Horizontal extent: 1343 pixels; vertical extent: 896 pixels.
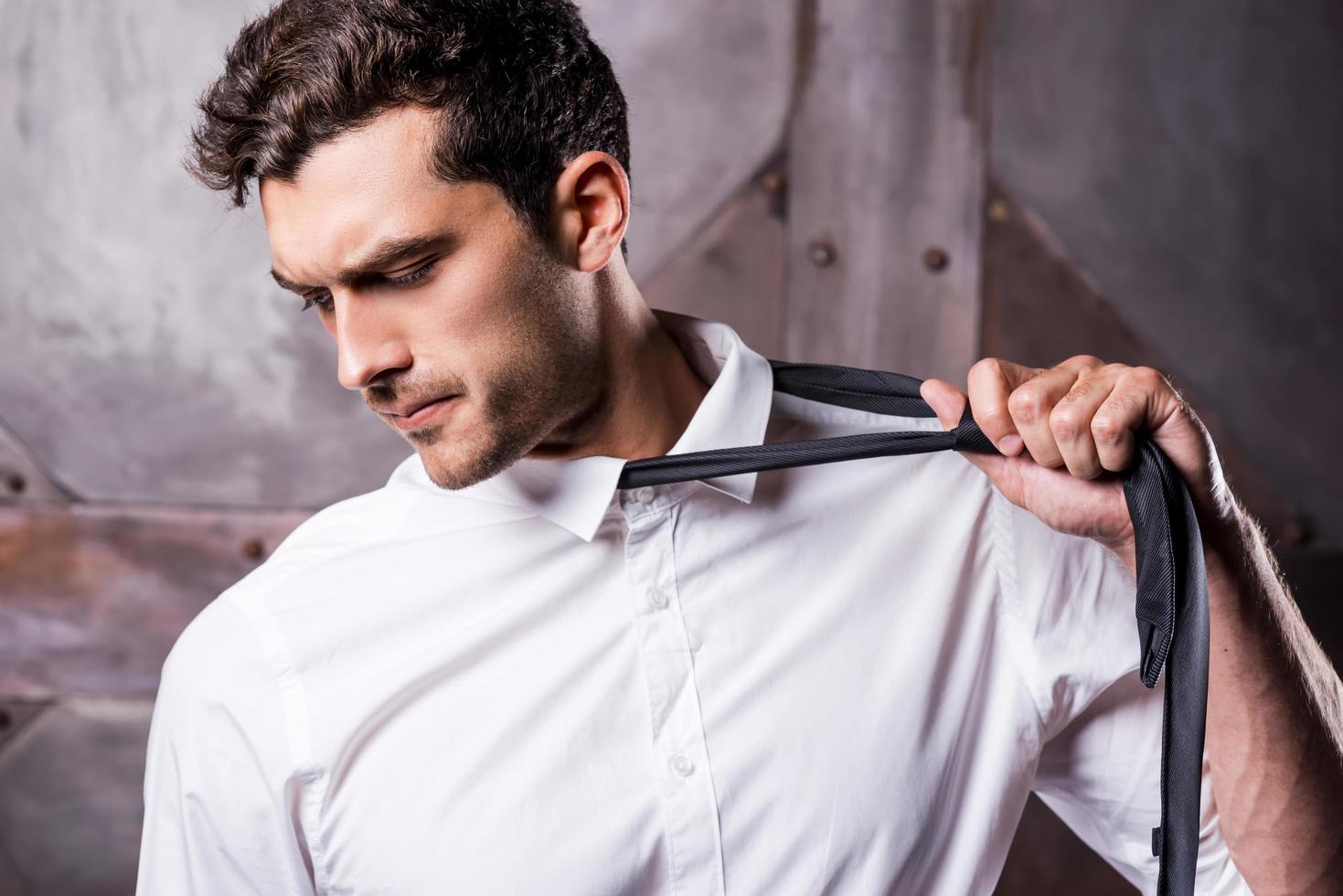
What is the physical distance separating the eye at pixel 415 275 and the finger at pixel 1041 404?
57cm

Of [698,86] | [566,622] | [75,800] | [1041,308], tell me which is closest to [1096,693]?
[566,622]

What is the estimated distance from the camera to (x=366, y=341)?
120 cm

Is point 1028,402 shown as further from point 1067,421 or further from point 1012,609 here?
point 1012,609

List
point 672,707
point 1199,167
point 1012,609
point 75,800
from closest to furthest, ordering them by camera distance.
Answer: point 672,707, point 1012,609, point 1199,167, point 75,800

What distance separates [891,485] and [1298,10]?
144 centimetres

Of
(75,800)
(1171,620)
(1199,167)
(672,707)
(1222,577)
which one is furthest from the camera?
(75,800)

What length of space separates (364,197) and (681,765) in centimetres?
64

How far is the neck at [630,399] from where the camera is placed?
1361 mm

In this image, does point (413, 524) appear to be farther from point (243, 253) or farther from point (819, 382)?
point (243, 253)

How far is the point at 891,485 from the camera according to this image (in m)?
1.37

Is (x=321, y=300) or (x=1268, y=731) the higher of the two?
(x=321, y=300)

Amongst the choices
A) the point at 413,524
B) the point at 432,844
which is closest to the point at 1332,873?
the point at 432,844

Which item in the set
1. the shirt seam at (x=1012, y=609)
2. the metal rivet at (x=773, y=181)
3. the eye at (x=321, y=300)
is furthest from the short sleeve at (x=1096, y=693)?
the metal rivet at (x=773, y=181)

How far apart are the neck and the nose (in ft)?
0.73
